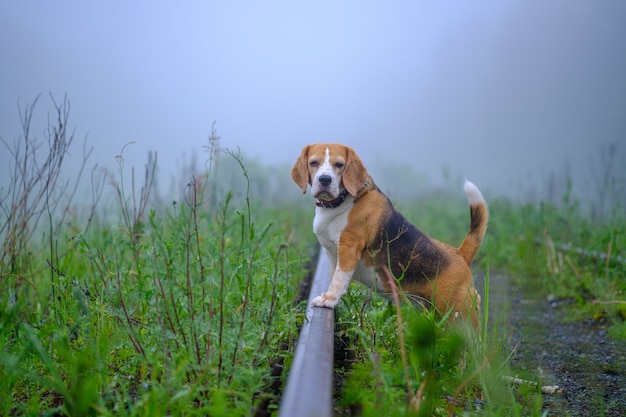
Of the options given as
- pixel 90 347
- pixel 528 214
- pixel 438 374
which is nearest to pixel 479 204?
pixel 438 374

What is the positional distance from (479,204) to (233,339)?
2.04 m

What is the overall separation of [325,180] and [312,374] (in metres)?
1.72

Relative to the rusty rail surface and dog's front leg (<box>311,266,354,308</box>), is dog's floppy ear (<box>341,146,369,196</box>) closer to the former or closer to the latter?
dog's front leg (<box>311,266,354,308</box>)

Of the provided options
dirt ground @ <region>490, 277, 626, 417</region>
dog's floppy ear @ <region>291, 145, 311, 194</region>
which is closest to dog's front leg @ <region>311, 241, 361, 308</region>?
dog's floppy ear @ <region>291, 145, 311, 194</region>

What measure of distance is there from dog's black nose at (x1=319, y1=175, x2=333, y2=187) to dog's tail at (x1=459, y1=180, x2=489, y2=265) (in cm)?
100

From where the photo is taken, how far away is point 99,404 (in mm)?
2217

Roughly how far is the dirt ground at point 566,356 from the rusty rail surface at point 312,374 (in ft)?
3.01

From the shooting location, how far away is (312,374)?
192 cm

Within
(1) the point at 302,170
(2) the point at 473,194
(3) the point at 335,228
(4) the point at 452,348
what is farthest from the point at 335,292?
(4) the point at 452,348

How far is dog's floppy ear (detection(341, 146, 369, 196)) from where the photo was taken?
3.57 metres

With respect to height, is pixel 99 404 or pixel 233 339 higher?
pixel 233 339

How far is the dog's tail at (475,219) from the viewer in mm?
3775

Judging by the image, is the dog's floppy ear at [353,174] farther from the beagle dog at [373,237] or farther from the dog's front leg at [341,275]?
the dog's front leg at [341,275]

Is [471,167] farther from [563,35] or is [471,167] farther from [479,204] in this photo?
[479,204]
